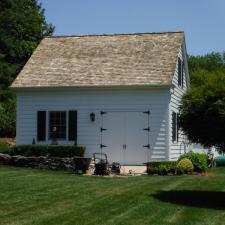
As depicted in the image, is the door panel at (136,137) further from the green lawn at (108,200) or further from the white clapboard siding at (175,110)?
the green lawn at (108,200)

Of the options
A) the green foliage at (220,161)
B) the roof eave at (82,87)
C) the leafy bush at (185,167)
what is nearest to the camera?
the leafy bush at (185,167)

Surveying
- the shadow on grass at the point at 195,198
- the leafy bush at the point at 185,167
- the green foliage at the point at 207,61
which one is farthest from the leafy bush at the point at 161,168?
the green foliage at the point at 207,61

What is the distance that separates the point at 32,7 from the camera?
51281 millimetres

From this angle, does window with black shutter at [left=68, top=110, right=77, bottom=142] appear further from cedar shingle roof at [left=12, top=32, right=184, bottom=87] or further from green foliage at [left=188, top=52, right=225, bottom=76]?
green foliage at [left=188, top=52, right=225, bottom=76]

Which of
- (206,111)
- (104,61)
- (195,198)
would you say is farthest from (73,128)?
(206,111)

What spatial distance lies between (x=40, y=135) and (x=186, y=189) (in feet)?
35.2

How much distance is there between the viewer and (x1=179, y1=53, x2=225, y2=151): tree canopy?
12.9 m

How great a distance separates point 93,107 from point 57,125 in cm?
181

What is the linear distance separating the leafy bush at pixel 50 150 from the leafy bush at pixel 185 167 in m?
4.30

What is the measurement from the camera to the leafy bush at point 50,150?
23344 millimetres

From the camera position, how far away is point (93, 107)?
24938 mm

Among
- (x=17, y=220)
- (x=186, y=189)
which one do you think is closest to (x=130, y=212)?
(x=17, y=220)

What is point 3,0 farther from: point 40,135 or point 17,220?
point 17,220

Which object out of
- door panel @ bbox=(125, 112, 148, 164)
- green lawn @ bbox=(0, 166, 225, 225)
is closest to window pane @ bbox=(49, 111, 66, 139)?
door panel @ bbox=(125, 112, 148, 164)
